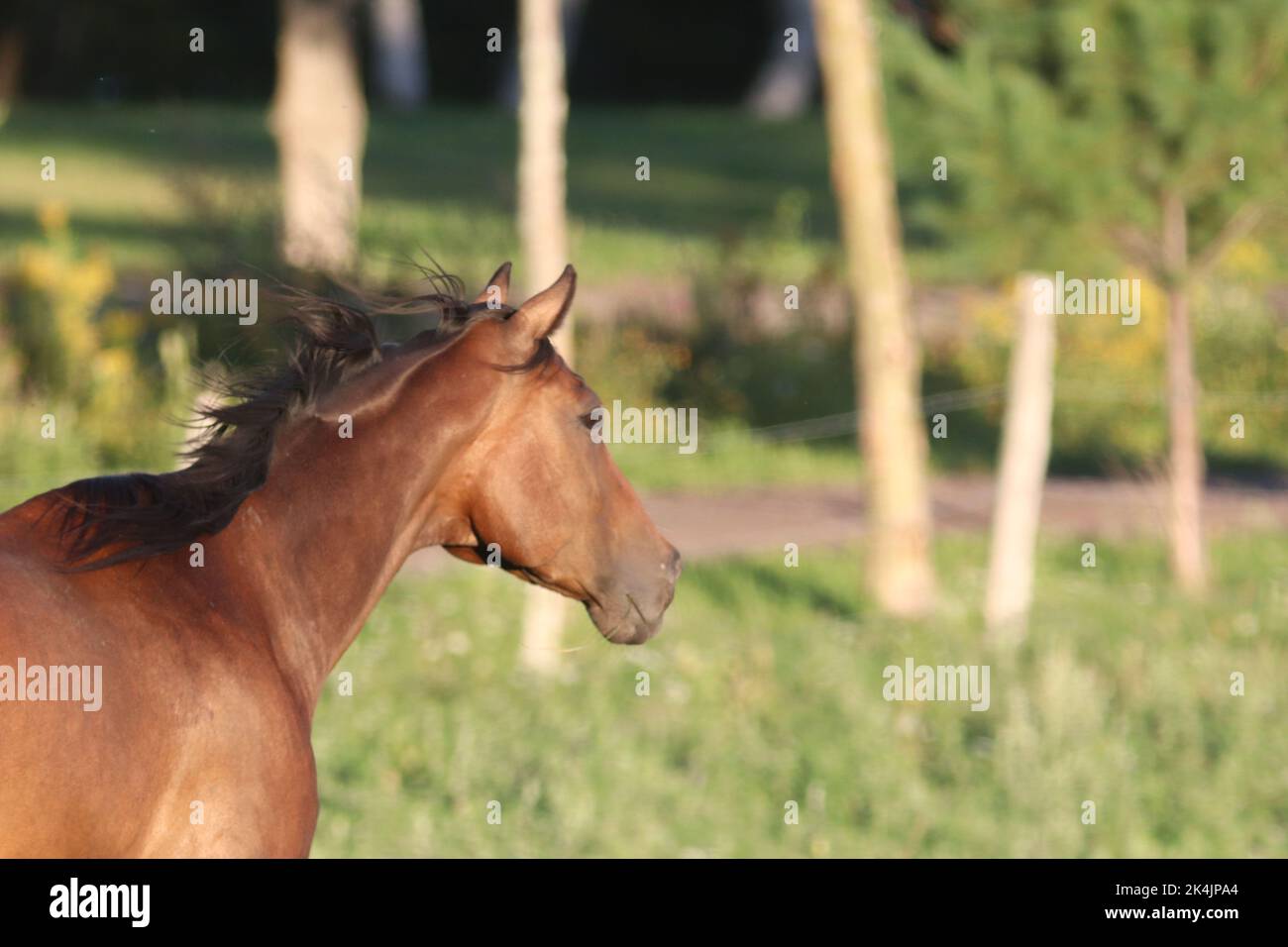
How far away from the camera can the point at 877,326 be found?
10.7m

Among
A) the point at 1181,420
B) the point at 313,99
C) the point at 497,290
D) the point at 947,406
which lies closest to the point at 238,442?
the point at 497,290

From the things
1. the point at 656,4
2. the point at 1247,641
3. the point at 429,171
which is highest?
the point at 656,4

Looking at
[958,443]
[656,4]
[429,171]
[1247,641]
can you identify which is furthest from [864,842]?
[656,4]

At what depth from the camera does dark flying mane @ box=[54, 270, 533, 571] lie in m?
3.50

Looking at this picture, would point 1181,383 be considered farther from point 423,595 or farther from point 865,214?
point 423,595

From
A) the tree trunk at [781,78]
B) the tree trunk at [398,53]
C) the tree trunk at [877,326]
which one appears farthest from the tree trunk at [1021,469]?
the tree trunk at [398,53]

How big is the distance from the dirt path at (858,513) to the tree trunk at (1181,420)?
716 mm

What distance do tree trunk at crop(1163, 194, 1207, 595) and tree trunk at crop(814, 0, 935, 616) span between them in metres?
1.54

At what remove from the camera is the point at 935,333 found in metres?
18.3

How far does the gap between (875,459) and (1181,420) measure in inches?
75.8

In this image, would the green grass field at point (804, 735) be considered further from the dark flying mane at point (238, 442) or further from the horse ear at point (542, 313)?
the horse ear at point (542, 313)

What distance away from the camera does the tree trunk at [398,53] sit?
4166 cm
